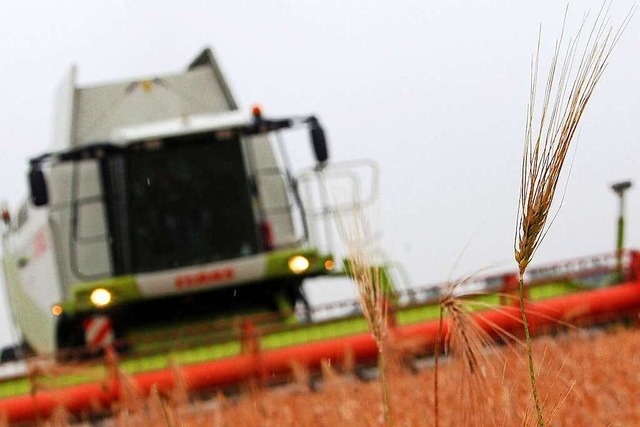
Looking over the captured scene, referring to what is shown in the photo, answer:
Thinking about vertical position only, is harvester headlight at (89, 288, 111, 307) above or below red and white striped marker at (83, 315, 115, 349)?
above

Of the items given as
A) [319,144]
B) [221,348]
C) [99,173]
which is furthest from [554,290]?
[99,173]

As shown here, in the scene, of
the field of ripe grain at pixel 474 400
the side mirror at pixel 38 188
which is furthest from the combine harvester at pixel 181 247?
the field of ripe grain at pixel 474 400

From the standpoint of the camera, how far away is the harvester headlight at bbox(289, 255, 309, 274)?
7492 millimetres

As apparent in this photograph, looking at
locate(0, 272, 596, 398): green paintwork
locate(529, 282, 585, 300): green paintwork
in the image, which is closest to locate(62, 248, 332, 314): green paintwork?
locate(0, 272, 596, 398): green paintwork

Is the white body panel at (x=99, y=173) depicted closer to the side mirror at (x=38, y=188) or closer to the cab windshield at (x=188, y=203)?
the cab windshield at (x=188, y=203)

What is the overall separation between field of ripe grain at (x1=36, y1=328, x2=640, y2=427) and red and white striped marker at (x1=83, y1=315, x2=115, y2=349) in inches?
153

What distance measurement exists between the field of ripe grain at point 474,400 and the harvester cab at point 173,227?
3525 mm

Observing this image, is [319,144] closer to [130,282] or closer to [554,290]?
[130,282]

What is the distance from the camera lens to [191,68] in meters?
9.30

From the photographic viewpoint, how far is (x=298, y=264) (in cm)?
753

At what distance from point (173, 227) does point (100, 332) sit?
2.95 feet

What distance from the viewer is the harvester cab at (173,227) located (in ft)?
24.6

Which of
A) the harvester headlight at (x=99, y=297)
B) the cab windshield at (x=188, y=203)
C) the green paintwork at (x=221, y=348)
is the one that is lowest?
the green paintwork at (x=221, y=348)

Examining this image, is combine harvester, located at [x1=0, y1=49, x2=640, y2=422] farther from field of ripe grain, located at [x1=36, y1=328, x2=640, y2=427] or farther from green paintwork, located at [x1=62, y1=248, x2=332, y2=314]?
field of ripe grain, located at [x1=36, y1=328, x2=640, y2=427]
